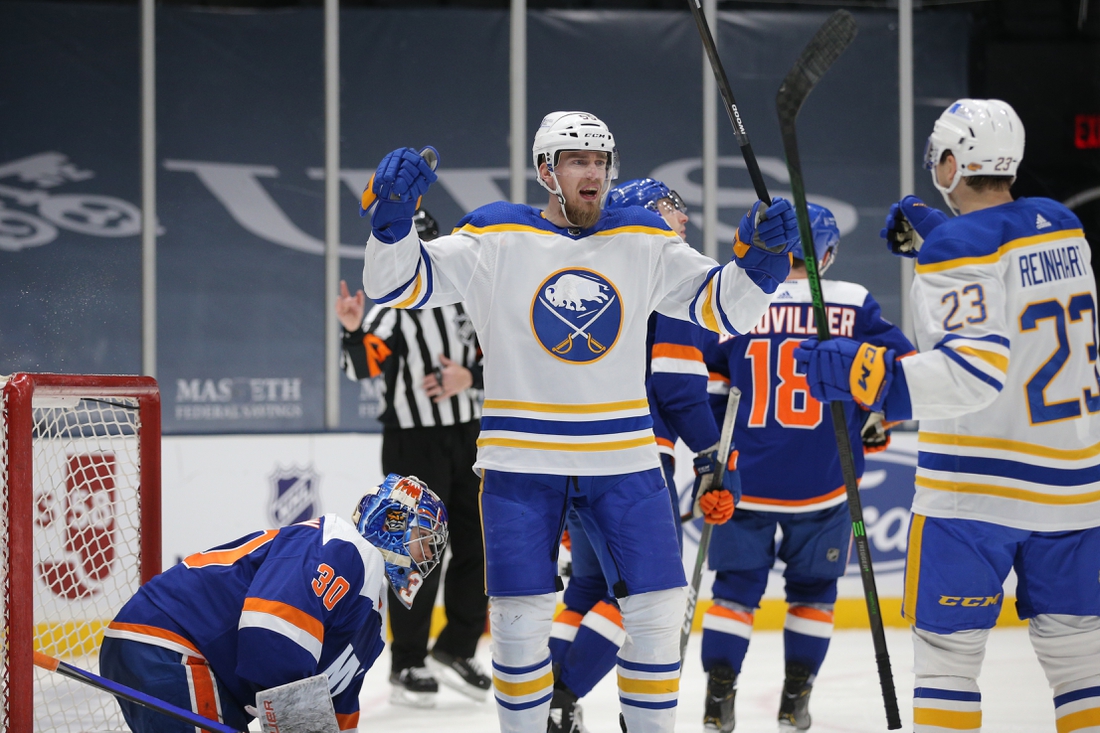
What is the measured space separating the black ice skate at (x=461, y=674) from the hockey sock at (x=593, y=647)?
92cm

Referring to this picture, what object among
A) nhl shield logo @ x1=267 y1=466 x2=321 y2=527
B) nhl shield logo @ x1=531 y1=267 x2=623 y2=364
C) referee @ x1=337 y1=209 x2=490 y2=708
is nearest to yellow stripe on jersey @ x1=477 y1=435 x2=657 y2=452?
nhl shield logo @ x1=531 y1=267 x2=623 y2=364

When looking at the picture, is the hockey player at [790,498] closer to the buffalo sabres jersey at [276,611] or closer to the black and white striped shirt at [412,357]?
the black and white striped shirt at [412,357]

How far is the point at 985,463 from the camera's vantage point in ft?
6.82

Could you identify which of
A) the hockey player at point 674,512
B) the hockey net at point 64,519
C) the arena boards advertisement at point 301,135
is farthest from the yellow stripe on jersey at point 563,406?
the arena boards advertisement at point 301,135

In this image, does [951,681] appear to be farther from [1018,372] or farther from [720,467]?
[720,467]

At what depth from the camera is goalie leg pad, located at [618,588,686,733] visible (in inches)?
87.7

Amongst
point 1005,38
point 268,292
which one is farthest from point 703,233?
→ point 268,292

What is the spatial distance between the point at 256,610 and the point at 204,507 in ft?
8.65

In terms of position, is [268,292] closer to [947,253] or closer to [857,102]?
[857,102]

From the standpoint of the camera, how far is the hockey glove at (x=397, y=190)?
80.6 inches

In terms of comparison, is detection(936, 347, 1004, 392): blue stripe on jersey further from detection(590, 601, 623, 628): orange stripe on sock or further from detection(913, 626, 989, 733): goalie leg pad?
detection(590, 601, 623, 628): orange stripe on sock

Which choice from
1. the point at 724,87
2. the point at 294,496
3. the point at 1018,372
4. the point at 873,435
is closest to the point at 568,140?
the point at 724,87

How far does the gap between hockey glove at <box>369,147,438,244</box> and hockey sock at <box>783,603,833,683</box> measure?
159 centimetres

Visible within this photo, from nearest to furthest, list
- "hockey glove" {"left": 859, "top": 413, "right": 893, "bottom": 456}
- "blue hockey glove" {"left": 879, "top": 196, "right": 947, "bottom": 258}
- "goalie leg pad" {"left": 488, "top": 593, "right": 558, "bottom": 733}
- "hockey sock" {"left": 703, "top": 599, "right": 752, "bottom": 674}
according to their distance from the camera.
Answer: "goalie leg pad" {"left": 488, "top": 593, "right": 558, "bottom": 733}, "blue hockey glove" {"left": 879, "top": 196, "right": 947, "bottom": 258}, "hockey sock" {"left": 703, "top": 599, "right": 752, "bottom": 674}, "hockey glove" {"left": 859, "top": 413, "right": 893, "bottom": 456}
